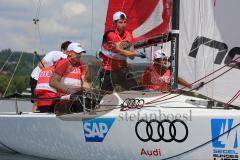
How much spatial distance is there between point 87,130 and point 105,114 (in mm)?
308

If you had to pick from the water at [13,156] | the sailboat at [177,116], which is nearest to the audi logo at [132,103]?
the sailboat at [177,116]

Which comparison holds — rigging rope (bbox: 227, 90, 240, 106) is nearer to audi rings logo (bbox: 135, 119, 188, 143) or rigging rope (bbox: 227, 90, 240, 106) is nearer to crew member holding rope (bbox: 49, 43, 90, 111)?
audi rings logo (bbox: 135, 119, 188, 143)

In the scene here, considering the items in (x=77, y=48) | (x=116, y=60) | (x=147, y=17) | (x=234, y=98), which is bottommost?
(x=234, y=98)

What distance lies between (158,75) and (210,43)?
995mm

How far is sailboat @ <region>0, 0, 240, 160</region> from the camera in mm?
6336

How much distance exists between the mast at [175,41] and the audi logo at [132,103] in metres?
0.51

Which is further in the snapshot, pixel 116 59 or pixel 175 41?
pixel 116 59

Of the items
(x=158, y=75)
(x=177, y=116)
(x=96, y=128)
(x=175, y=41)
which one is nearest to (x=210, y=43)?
(x=175, y=41)

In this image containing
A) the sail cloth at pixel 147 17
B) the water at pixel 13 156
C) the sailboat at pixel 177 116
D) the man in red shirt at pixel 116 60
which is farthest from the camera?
the sail cloth at pixel 147 17

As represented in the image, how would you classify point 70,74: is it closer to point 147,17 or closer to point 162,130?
point 147,17

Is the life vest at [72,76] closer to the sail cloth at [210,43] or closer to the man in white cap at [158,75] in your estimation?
the man in white cap at [158,75]

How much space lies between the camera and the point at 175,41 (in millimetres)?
7414

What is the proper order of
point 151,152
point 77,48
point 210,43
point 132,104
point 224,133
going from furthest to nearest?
point 77,48, point 210,43, point 132,104, point 151,152, point 224,133

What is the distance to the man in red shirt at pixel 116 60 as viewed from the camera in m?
7.79
